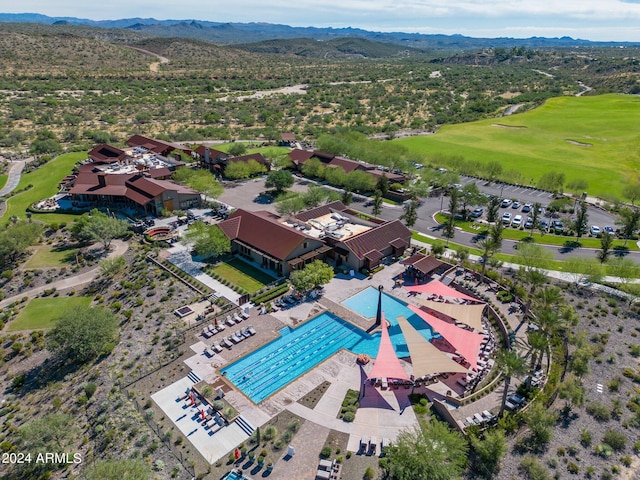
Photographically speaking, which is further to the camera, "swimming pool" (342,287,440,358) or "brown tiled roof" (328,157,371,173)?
"brown tiled roof" (328,157,371,173)

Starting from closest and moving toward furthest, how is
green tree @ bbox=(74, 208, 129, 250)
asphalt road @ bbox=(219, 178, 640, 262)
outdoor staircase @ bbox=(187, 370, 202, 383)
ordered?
outdoor staircase @ bbox=(187, 370, 202, 383) → green tree @ bbox=(74, 208, 129, 250) → asphalt road @ bbox=(219, 178, 640, 262)

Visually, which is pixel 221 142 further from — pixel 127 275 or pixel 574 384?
pixel 574 384

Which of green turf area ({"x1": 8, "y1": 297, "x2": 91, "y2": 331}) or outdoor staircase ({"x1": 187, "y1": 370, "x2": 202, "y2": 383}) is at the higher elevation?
outdoor staircase ({"x1": 187, "y1": 370, "x2": 202, "y2": 383})

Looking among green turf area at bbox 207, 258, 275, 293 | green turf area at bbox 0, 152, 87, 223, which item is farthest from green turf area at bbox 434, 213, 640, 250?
green turf area at bbox 0, 152, 87, 223

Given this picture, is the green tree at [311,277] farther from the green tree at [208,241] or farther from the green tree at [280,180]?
the green tree at [280,180]

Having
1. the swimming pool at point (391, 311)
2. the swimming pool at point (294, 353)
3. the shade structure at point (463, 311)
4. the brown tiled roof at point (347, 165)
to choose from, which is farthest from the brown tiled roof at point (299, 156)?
the shade structure at point (463, 311)

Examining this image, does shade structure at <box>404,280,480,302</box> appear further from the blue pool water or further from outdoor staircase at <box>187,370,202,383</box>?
outdoor staircase at <box>187,370,202,383</box>
